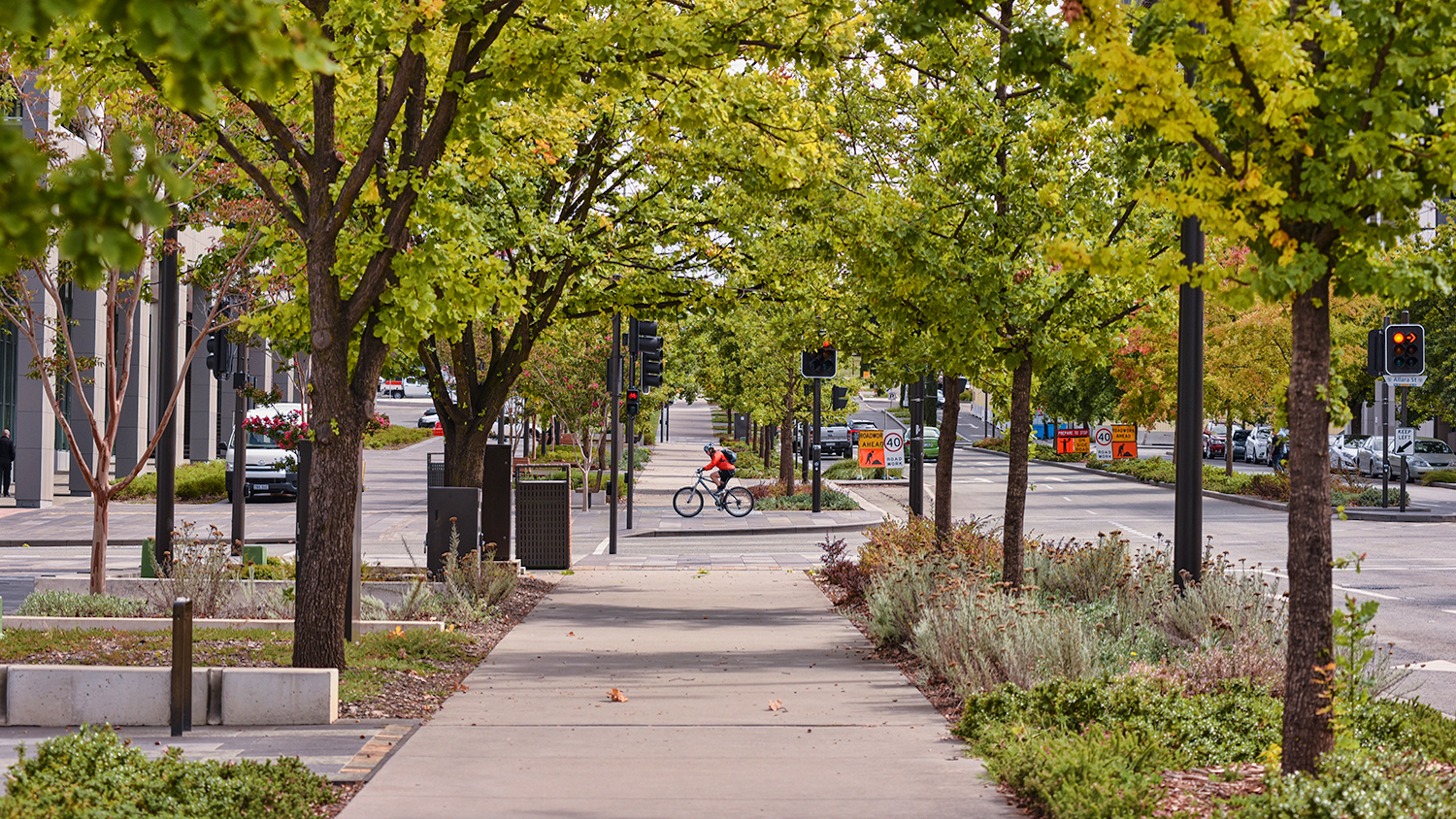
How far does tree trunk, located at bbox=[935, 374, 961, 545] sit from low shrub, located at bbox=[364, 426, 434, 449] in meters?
49.3

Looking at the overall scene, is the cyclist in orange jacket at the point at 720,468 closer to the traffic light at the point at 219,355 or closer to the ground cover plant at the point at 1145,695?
the traffic light at the point at 219,355

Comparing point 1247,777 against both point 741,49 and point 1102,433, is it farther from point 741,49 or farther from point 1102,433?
point 1102,433

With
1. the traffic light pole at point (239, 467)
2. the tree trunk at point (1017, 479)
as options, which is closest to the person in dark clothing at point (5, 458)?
the traffic light pole at point (239, 467)

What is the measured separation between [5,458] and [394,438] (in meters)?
39.2

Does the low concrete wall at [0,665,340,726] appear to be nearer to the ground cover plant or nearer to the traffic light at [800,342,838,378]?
the ground cover plant

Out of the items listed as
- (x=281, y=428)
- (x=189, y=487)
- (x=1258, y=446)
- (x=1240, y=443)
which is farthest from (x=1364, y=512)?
(x=1240, y=443)

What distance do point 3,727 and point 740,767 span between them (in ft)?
15.6

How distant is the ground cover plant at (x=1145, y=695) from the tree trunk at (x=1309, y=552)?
0.10 m

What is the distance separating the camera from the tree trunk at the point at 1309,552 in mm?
5699

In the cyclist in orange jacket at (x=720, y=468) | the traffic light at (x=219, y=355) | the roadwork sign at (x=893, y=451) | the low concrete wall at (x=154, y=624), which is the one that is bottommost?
the low concrete wall at (x=154, y=624)

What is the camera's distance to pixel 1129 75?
6.04 m

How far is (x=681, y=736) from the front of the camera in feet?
26.1

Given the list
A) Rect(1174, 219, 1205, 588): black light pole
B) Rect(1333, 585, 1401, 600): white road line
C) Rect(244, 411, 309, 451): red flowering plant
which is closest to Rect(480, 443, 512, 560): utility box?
Rect(244, 411, 309, 451): red flowering plant

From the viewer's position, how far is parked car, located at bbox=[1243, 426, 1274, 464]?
57906 mm
